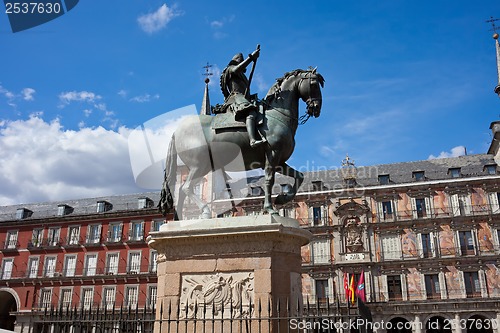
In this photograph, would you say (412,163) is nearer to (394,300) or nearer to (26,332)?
(394,300)

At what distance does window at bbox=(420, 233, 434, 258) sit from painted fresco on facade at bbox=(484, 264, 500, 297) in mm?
4255

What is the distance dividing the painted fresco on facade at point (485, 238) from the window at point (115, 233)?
32.4 m

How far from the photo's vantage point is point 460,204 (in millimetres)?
38375

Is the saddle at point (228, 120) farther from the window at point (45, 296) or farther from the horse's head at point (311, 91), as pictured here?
the window at point (45, 296)

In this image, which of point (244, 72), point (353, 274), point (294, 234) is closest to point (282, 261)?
point (294, 234)

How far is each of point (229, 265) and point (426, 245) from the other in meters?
35.7

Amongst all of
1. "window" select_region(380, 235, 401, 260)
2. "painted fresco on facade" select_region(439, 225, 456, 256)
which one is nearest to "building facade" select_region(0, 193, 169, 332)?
"window" select_region(380, 235, 401, 260)

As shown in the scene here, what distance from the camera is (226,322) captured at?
19.6 feet

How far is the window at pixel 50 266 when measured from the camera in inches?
1774

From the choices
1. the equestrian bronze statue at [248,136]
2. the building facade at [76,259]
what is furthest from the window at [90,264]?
the equestrian bronze statue at [248,136]

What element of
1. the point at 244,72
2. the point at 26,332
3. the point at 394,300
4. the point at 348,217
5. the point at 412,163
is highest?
the point at 412,163

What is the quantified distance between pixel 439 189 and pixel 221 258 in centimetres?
3686

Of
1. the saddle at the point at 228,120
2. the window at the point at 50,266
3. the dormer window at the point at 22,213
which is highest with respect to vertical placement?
the dormer window at the point at 22,213

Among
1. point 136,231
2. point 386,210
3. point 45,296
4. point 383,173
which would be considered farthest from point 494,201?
→ point 45,296
